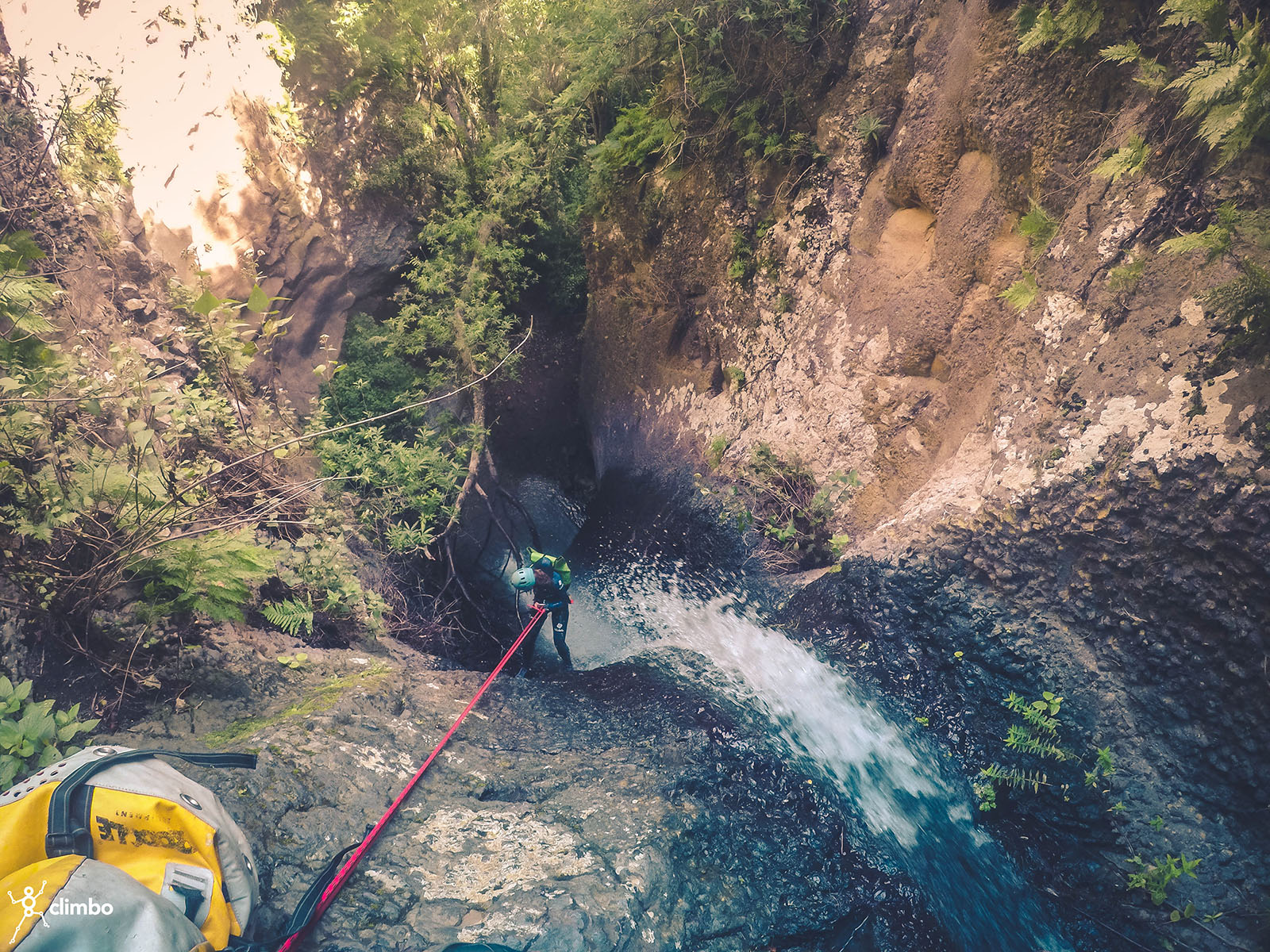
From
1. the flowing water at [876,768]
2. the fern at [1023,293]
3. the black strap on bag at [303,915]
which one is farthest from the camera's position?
the fern at [1023,293]

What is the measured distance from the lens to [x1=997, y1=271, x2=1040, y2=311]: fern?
416cm

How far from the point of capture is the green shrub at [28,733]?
2.67 metres

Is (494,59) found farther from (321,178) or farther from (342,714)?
(342,714)

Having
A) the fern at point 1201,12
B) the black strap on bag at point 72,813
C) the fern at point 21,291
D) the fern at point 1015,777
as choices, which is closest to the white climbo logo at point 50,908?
the black strap on bag at point 72,813

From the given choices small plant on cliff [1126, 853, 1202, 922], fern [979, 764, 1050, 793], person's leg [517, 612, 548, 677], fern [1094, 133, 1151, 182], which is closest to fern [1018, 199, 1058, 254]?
fern [1094, 133, 1151, 182]

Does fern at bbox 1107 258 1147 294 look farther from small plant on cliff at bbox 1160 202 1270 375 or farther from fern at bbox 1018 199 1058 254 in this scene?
fern at bbox 1018 199 1058 254

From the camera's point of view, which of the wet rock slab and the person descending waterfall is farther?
the person descending waterfall

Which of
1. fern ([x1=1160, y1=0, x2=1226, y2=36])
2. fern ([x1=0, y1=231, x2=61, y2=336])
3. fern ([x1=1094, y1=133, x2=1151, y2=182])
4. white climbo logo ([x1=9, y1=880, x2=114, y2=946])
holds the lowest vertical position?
white climbo logo ([x1=9, y1=880, x2=114, y2=946])

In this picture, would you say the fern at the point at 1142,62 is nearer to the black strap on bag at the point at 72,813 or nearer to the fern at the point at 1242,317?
the fern at the point at 1242,317

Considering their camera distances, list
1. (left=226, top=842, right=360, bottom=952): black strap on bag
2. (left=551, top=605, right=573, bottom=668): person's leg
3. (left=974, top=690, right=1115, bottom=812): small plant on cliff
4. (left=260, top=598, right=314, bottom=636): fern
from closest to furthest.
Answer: (left=226, top=842, right=360, bottom=952): black strap on bag < (left=974, top=690, right=1115, bottom=812): small plant on cliff < (left=260, top=598, right=314, bottom=636): fern < (left=551, top=605, right=573, bottom=668): person's leg

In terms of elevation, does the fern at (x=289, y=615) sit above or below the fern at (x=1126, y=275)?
below

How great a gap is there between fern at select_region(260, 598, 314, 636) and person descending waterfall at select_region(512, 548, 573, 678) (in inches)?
84.3

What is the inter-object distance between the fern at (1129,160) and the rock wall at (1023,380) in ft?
0.32

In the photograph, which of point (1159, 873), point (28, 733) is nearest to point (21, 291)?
point (28, 733)
